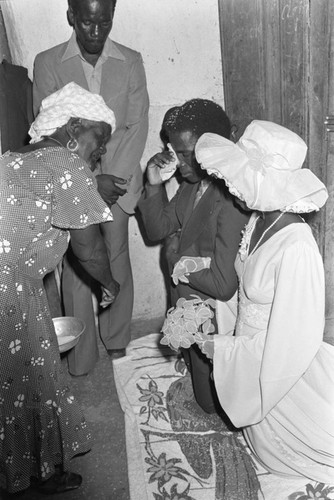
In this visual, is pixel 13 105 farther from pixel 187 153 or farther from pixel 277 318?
pixel 277 318

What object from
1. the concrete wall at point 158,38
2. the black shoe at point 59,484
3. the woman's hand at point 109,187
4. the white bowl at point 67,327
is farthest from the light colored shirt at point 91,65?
the black shoe at point 59,484

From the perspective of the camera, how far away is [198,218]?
319 cm

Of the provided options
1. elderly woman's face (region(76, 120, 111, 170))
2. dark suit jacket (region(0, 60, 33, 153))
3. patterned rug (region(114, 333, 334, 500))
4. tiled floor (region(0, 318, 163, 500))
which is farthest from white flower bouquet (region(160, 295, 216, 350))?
dark suit jacket (region(0, 60, 33, 153))

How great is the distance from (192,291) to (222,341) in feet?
1.56

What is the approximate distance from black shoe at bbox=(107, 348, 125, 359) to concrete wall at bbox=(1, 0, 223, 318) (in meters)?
1.48

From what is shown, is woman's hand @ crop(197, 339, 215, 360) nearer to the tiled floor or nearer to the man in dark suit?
the man in dark suit

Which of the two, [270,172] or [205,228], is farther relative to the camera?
[205,228]

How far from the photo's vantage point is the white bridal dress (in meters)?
2.55

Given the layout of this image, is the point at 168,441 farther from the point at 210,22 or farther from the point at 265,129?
the point at 210,22

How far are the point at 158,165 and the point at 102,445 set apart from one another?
1.69 m

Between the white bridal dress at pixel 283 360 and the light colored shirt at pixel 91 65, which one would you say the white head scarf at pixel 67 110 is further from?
the light colored shirt at pixel 91 65

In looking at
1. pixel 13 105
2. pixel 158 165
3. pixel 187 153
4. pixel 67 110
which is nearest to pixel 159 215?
pixel 158 165

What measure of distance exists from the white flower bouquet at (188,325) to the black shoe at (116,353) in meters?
1.36

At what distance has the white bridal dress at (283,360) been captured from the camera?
2.55m
